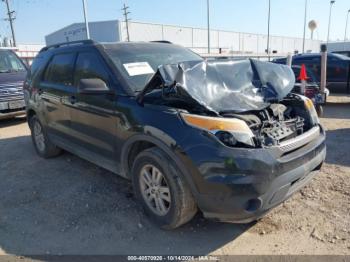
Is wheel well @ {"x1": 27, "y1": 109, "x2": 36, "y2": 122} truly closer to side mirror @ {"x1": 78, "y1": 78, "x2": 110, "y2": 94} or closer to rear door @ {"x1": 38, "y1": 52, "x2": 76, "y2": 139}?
rear door @ {"x1": 38, "y1": 52, "x2": 76, "y2": 139}

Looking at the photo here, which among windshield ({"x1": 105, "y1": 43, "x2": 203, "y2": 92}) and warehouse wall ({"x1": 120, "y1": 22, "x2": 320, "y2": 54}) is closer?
windshield ({"x1": 105, "y1": 43, "x2": 203, "y2": 92})

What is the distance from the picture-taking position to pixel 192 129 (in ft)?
9.05

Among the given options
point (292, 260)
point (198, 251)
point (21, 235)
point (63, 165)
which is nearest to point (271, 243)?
point (292, 260)

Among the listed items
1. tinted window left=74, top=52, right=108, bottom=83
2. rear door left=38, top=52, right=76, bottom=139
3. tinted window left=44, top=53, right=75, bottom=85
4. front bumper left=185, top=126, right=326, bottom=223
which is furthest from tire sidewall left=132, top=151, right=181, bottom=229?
tinted window left=44, top=53, right=75, bottom=85

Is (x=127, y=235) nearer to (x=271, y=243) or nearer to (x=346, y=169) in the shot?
(x=271, y=243)

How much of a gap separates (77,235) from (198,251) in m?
1.22

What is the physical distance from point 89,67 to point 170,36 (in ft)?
216

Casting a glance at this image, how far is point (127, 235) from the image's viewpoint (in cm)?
326

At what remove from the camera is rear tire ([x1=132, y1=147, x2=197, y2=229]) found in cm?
293

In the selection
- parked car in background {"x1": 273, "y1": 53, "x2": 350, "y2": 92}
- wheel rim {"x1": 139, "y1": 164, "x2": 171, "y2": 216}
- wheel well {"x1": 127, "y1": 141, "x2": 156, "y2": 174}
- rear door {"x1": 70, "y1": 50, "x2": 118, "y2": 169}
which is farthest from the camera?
parked car in background {"x1": 273, "y1": 53, "x2": 350, "y2": 92}

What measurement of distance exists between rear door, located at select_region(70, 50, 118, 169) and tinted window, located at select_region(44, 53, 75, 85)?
20 cm

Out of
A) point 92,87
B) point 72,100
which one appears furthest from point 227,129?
point 72,100

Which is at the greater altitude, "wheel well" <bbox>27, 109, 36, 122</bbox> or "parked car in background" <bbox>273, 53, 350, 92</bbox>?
"wheel well" <bbox>27, 109, 36, 122</bbox>

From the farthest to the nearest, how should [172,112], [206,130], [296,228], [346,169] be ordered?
[346,169] → [296,228] → [172,112] → [206,130]
